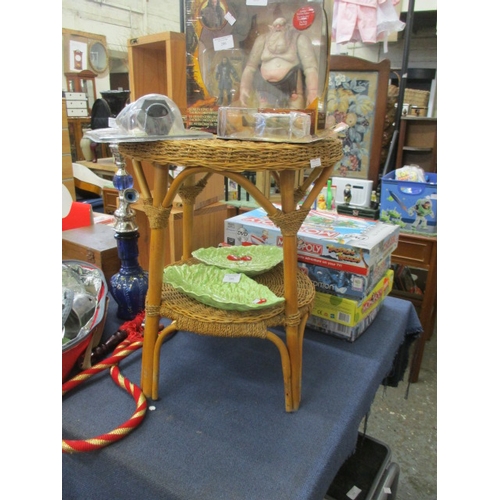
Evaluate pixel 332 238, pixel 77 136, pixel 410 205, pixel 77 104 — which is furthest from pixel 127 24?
pixel 332 238

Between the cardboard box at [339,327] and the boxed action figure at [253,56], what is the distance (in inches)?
21.6

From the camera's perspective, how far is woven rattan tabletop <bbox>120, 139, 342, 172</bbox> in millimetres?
585

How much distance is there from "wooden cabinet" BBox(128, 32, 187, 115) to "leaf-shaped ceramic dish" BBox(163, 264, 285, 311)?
1.78ft

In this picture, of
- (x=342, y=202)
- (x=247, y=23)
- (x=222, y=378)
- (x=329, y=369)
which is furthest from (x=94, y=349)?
(x=342, y=202)

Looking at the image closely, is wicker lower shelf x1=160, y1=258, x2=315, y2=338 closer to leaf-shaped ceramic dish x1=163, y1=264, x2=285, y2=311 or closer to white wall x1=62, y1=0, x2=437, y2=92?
leaf-shaped ceramic dish x1=163, y1=264, x2=285, y2=311

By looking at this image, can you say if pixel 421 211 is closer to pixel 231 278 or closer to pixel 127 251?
pixel 231 278

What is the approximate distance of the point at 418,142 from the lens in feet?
7.70

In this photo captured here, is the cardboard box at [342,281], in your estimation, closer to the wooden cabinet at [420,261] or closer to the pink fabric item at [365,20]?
the wooden cabinet at [420,261]

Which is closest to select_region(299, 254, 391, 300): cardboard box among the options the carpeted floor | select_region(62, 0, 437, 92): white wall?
the carpeted floor

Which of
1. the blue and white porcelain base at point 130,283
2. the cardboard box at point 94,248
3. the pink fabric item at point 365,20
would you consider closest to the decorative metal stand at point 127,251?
the blue and white porcelain base at point 130,283

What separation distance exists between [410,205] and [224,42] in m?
1.14

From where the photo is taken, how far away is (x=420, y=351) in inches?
66.2

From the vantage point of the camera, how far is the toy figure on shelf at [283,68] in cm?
73

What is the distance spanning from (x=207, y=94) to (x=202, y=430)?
672 mm
